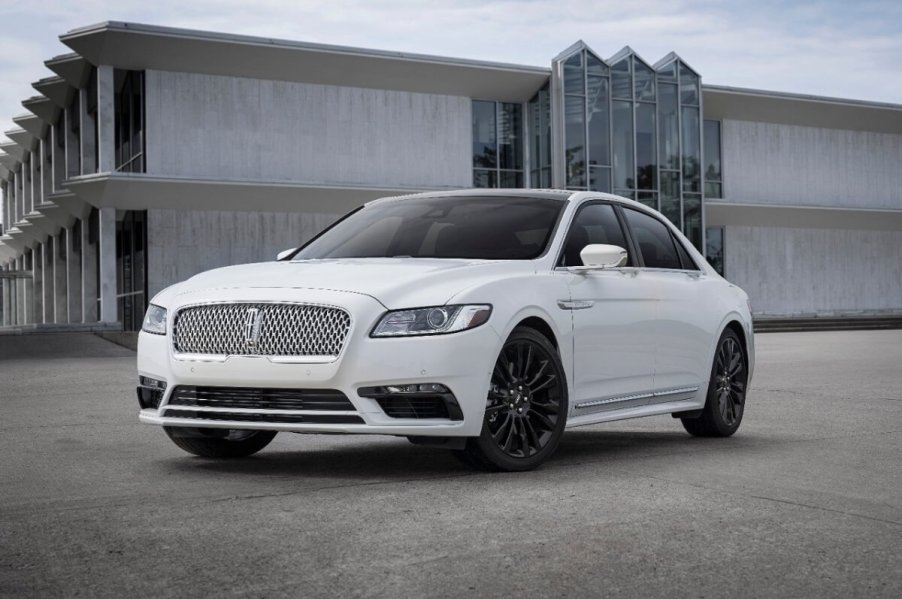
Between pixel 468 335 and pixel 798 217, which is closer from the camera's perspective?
pixel 468 335

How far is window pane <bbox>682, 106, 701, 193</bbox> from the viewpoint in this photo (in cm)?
4488

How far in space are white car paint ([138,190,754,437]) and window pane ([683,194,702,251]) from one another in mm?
36652

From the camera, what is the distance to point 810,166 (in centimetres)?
5122

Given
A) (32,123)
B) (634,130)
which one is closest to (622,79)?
(634,130)

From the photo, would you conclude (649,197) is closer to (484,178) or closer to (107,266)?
(484,178)

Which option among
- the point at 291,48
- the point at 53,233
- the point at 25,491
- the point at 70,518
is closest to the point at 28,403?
the point at 25,491

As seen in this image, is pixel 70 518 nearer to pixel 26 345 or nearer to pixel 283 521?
pixel 283 521

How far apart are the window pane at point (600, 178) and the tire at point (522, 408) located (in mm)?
35505

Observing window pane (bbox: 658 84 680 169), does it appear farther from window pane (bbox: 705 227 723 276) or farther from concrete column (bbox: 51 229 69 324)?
concrete column (bbox: 51 229 69 324)

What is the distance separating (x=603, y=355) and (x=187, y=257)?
109ft

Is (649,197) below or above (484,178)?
below

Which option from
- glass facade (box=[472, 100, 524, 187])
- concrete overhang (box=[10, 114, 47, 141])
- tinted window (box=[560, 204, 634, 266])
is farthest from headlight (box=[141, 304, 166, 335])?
concrete overhang (box=[10, 114, 47, 141])

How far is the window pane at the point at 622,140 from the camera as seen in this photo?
43.0 meters

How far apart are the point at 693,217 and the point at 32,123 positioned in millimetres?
29320
